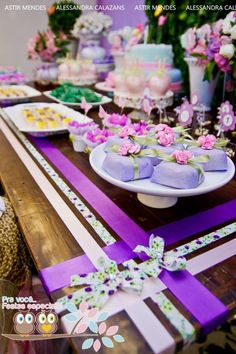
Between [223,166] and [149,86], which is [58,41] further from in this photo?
[223,166]

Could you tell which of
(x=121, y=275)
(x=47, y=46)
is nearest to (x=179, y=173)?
(x=121, y=275)

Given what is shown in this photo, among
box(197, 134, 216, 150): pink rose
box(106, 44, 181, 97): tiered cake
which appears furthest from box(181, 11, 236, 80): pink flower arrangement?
box(197, 134, 216, 150): pink rose

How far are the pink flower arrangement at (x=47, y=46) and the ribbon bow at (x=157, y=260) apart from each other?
212cm

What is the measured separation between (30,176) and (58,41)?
184cm

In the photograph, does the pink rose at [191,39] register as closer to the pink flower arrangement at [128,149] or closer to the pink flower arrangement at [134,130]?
the pink flower arrangement at [134,130]

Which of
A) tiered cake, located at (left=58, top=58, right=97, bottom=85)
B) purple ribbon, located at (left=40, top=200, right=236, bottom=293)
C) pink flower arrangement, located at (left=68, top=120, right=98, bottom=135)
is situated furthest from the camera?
tiered cake, located at (left=58, top=58, right=97, bottom=85)

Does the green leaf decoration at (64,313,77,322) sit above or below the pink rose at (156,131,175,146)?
below

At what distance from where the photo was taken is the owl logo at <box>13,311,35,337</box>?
1.63ft

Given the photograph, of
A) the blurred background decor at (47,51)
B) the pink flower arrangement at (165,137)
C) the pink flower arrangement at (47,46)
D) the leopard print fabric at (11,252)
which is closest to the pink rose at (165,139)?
the pink flower arrangement at (165,137)

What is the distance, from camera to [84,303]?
18.0 inches

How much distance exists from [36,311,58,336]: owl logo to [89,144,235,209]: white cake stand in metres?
0.27

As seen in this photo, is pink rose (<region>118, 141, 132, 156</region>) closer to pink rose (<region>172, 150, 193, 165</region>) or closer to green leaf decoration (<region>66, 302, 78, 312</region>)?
pink rose (<region>172, 150, 193, 165</region>)

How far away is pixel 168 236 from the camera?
0.61 metres

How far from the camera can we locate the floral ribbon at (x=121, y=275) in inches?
18.6
